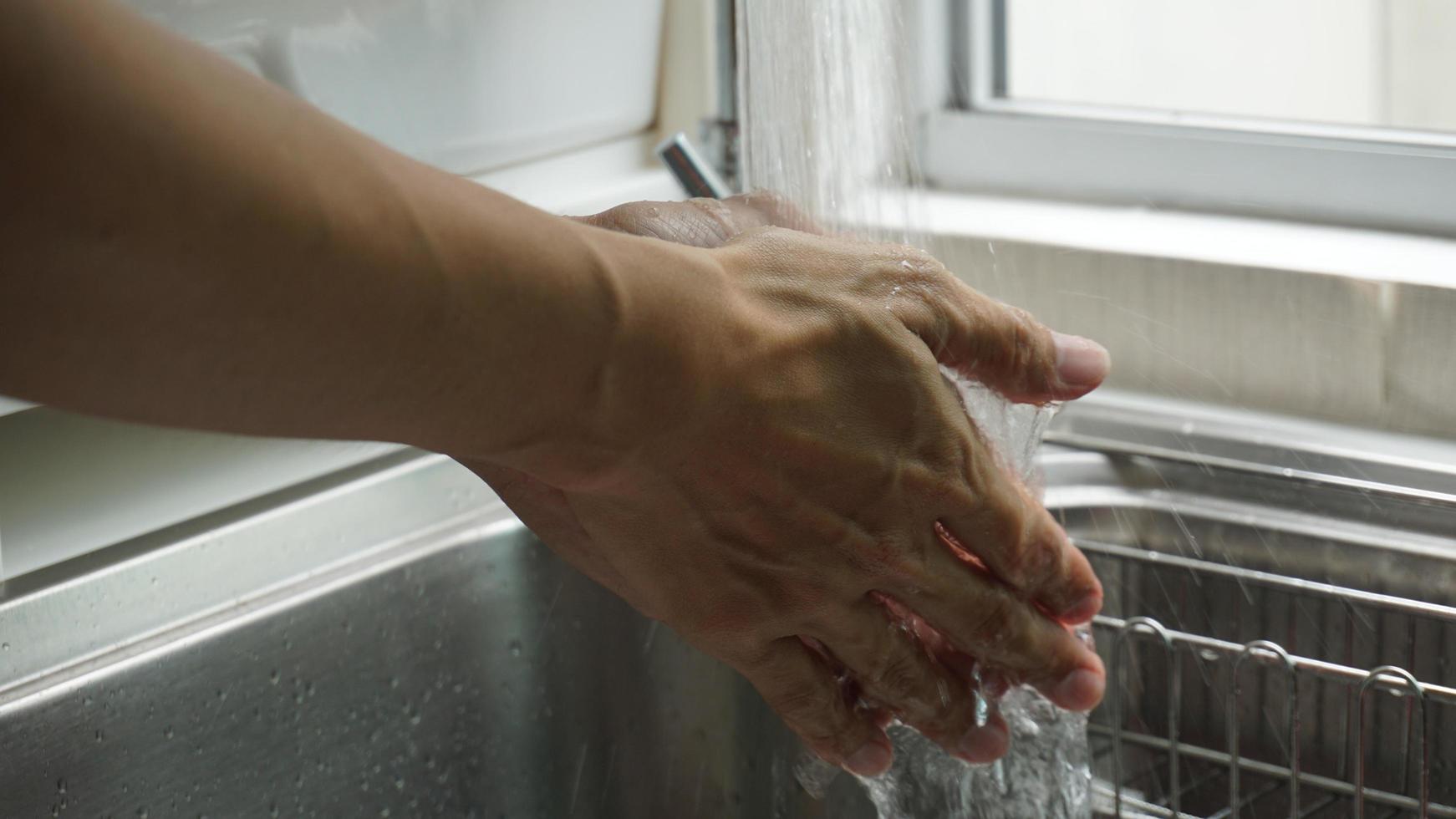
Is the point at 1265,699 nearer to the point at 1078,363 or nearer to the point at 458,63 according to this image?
the point at 1078,363

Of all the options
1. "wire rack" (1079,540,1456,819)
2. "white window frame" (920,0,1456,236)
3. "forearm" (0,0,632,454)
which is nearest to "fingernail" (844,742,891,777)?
"wire rack" (1079,540,1456,819)

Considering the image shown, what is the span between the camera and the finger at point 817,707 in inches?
23.2

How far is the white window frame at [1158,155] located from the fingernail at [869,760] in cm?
50

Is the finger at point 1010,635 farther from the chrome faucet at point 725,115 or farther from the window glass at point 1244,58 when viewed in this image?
the window glass at point 1244,58

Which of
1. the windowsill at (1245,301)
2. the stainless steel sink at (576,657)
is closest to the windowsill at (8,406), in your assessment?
the stainless steel sink at (576,657)

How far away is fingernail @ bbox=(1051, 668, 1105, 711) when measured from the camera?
2.06 feet

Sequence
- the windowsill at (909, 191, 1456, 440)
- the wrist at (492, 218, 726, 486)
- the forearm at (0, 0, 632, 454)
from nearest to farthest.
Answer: the forearm at (0, 0, 632, 454)
the wrist at (492, 218, 726, 486)
the windowsill at (909, 191, 1456, 440)

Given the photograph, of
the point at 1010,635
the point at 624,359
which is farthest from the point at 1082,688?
the point at 624,359

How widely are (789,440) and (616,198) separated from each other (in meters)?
0.52

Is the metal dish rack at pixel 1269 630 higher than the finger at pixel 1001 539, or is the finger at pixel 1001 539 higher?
the finger at pixel 1001 539

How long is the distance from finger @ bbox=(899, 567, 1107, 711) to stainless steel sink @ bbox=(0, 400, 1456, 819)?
6 centimetres

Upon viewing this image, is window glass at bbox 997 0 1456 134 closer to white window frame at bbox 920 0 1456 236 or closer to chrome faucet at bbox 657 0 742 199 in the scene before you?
white window frame at bbox 920 0 1456 236

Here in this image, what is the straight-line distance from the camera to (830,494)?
52 centimetres

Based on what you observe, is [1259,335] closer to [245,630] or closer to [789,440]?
[789,440]
